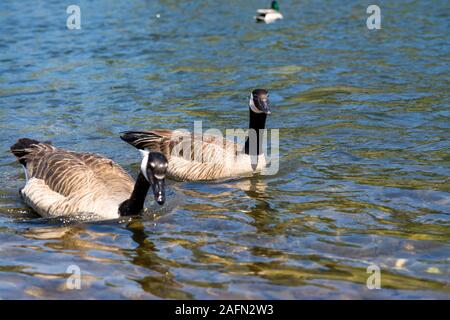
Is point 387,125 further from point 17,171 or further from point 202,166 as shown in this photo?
point 17,171

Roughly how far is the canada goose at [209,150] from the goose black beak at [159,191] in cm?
300

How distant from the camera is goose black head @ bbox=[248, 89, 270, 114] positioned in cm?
1092

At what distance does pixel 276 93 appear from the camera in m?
16.2

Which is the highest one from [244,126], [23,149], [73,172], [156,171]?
[156,171]

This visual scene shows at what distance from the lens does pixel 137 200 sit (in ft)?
28.3

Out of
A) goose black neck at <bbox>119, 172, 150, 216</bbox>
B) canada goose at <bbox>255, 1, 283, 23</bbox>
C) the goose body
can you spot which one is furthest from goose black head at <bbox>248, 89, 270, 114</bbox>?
canada goose at <bbox>255, 1, 283, 23</bbox>

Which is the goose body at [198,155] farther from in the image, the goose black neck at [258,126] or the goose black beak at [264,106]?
the goose black beak at [264,106]

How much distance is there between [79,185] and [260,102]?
315cm

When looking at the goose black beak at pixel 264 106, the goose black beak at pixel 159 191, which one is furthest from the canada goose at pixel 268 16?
the goose black beak at pixel 159 191

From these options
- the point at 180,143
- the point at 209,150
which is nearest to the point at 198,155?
the point at 209,150

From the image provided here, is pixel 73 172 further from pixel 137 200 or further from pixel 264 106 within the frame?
pixel 264 106

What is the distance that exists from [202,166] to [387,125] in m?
3.94

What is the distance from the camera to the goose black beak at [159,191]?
7.93m

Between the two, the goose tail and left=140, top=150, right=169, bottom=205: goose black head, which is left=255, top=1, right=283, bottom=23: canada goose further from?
left=140, top=150, right=169, bottom=205: goose black head
